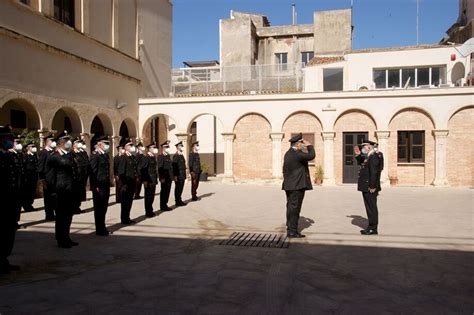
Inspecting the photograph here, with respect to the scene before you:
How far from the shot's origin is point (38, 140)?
1371 centimetres

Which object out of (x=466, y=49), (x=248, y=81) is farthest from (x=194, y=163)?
(x=466, y=49)

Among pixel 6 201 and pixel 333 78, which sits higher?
pixel 333 78

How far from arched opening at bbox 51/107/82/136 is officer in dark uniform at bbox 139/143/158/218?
6955mm

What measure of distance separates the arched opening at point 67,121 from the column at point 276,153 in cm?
921

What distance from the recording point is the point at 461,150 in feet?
63.0

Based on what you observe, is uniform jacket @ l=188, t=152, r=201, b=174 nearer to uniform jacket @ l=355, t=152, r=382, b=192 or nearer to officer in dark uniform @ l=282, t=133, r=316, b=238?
officer in dark uniform @ l=282, t=133, r=316, b=238

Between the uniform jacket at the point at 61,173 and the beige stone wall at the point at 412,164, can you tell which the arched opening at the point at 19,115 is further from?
the beige stone wall at the point at 412,164

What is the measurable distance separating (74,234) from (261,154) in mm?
13875

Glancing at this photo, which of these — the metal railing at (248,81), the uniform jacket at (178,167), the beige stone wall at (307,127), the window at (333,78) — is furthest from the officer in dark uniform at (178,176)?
the window at (333,78)

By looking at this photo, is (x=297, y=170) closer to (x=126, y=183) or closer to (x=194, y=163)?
(x=126, y=183)

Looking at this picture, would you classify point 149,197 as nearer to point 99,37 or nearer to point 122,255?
point 122,255

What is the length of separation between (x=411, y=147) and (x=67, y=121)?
16364mm

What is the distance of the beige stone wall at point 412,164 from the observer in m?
19.5

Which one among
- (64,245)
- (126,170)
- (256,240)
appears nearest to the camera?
(64,245)
